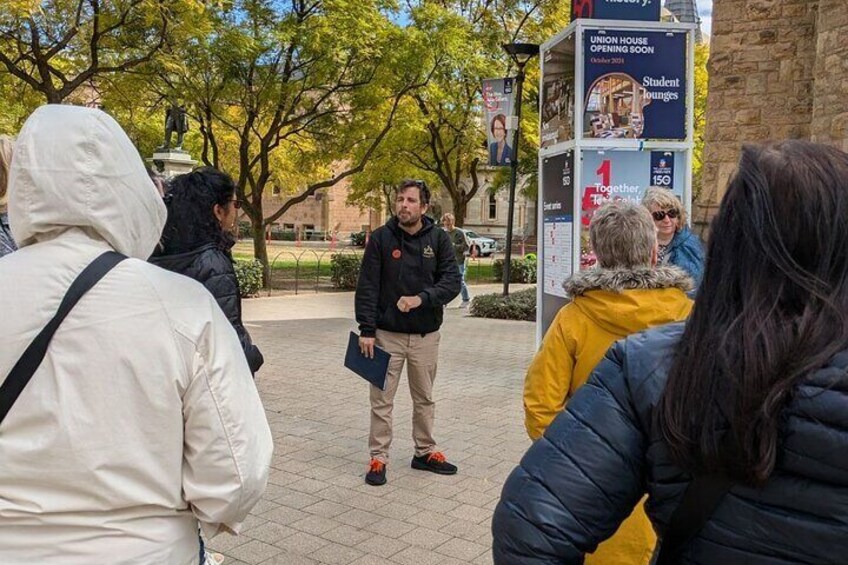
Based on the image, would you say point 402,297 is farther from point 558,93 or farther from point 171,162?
point 171,162

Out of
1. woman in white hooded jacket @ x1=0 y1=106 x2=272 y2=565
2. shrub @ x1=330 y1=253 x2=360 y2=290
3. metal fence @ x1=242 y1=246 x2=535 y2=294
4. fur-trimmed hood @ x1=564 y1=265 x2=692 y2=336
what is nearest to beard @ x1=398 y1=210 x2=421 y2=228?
fur-trimmed hood @ x1=564 y1=265 x2=692 y2=336

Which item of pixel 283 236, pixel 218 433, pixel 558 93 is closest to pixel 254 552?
pixel 218 433

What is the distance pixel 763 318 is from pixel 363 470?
15.5ft

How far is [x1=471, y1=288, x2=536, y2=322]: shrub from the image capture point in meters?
15.5

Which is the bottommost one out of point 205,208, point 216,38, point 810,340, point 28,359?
point 28,359

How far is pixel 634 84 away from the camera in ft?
20.4

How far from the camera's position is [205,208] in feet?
12.4

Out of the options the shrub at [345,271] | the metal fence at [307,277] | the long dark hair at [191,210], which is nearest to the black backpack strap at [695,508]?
the long dark hair at [191,210]

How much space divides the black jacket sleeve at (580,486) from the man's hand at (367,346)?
3939mm

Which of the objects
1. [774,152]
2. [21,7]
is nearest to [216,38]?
[21,7]

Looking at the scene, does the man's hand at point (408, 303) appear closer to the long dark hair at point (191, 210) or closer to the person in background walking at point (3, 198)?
the long dark hair at point (191, 210)

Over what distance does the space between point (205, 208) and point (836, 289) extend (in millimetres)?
3103

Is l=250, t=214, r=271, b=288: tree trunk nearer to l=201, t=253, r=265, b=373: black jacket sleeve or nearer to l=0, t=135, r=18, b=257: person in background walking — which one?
l=0, t=135, r=18, b=257: person in background walking

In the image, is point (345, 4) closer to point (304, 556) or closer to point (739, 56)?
point (739, 56)
